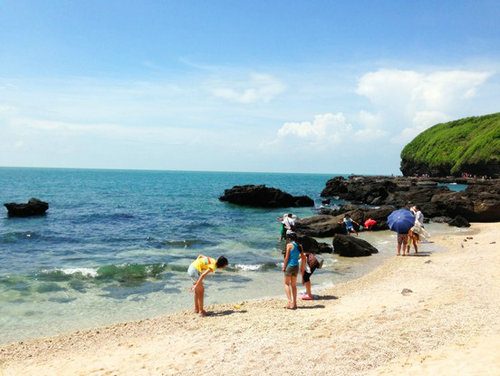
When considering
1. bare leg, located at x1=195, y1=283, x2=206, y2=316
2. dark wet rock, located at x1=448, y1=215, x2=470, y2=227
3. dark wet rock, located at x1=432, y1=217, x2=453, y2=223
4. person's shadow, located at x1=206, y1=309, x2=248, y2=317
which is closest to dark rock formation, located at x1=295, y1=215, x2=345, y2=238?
dark wet rock, located at x1=448, y1=215, x2=470, y2=227

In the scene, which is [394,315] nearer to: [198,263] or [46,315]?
[198,263]

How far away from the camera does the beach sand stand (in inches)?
285

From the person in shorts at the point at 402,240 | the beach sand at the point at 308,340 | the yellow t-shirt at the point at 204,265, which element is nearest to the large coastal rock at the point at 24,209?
the beach sand at the point at 308,340

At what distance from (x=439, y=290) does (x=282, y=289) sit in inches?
220

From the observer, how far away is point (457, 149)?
123m

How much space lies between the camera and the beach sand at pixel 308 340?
7.24 meters

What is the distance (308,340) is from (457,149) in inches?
5266

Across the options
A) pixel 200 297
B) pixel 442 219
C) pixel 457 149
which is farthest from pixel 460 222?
pixel 457 149

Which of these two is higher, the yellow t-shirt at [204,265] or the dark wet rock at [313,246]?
the yellow t-shirt at [204,265]

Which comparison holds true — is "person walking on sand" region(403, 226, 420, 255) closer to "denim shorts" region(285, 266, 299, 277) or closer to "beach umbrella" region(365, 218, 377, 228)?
"beach umbrella" region(365, 218, 377, 228)

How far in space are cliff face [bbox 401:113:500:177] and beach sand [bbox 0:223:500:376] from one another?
106515mm

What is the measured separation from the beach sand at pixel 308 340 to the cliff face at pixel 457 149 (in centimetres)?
10651

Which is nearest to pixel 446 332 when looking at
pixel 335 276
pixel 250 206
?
pixel 335 276

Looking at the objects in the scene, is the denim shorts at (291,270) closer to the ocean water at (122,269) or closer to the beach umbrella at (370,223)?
the ocean water at (122,269)
